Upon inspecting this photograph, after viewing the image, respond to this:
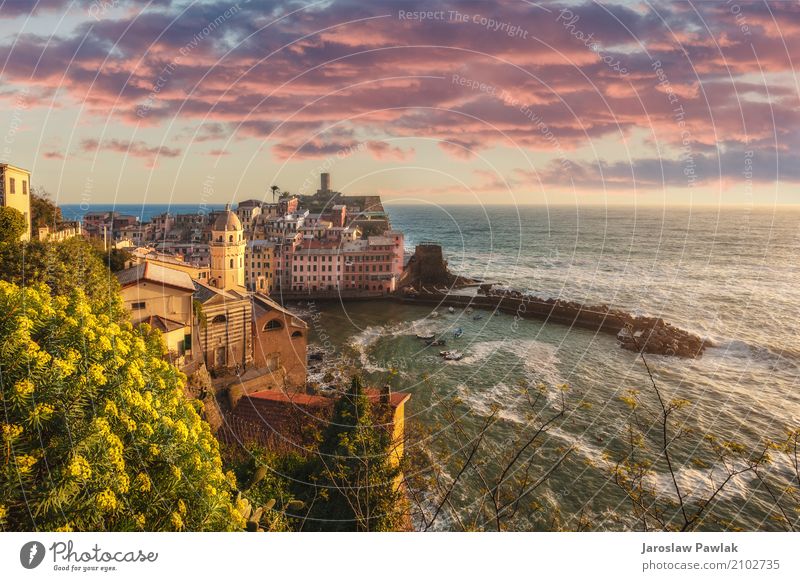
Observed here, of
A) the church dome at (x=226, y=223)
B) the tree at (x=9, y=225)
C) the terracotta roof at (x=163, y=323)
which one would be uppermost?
the church dome at (x=226, y=223)

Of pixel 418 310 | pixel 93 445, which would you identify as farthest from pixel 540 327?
pixel 93 445

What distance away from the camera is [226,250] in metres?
10.0

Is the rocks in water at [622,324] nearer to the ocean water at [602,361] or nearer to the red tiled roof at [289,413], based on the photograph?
the ocean water at [602,361]

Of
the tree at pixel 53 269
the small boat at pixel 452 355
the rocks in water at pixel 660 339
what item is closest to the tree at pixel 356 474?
the tree at pixel 53 269

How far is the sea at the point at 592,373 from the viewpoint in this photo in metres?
6.43

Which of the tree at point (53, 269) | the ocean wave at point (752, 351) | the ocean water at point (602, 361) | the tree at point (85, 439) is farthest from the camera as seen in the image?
the ocean wave at point (752, 351)

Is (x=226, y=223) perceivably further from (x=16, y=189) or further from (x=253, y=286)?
(x=16, y=189)

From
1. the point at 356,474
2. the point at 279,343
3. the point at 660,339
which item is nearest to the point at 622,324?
the point at 660,339

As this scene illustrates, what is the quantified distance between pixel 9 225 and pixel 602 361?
10.1 m

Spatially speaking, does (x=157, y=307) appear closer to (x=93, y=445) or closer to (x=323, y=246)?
(x=93, y=445)

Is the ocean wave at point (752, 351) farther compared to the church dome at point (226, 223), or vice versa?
the ocean wave at point (752, 351)

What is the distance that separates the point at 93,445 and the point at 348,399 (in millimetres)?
2536
